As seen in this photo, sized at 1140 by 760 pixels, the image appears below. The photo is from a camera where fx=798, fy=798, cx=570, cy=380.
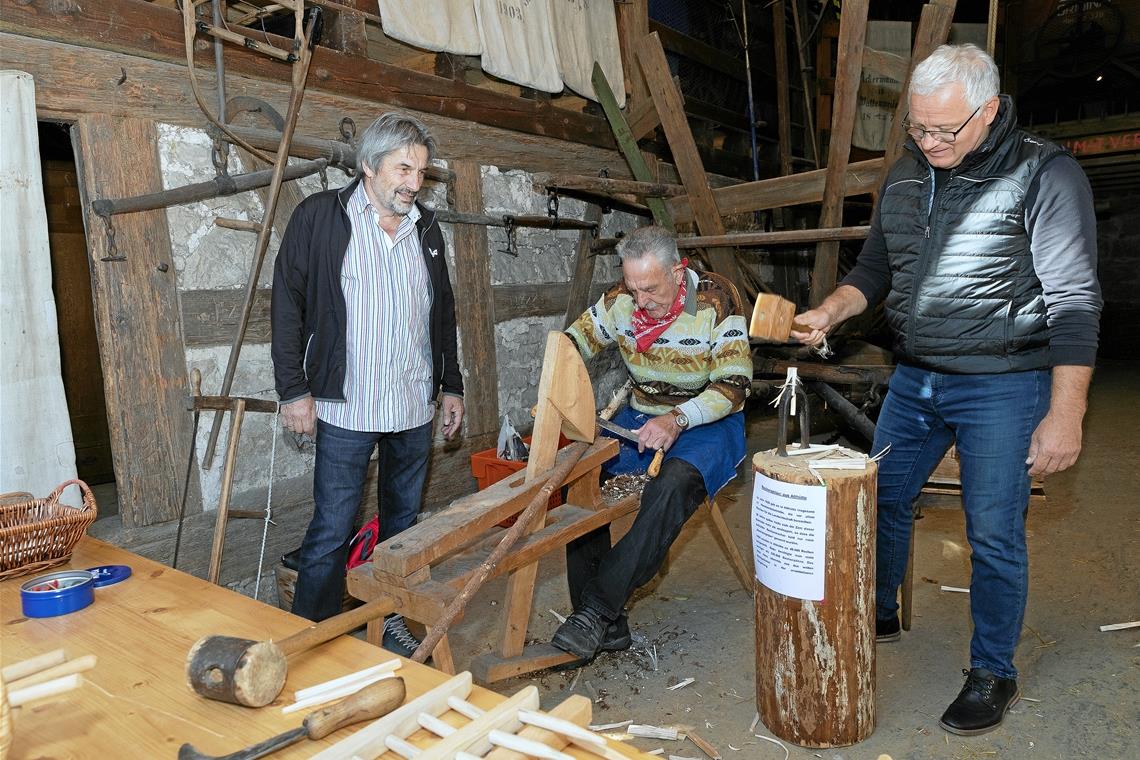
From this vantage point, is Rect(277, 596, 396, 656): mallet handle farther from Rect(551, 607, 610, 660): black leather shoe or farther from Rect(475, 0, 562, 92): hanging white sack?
Rect(475, 0, 562, 92): hanging white sack

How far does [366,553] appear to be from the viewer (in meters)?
3.61

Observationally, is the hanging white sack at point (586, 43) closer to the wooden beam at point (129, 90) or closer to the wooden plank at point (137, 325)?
the wooden beam at point (129, 90)

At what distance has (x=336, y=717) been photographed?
1165mm

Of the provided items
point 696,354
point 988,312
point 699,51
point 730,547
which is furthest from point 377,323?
point 699,51

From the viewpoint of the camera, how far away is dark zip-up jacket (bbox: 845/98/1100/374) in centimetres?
230

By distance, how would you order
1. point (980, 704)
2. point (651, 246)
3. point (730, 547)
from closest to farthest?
point (980, 704)
point (651, 246)
point (730, 547)

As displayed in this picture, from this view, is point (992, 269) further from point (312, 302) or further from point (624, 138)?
point (624, 138)

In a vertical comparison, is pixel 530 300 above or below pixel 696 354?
above

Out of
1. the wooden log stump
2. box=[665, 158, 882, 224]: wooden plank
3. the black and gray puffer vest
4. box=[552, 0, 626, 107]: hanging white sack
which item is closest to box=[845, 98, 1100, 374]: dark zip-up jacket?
the black and gray puffer vest

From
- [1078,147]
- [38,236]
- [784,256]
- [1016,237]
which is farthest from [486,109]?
[1078,147]

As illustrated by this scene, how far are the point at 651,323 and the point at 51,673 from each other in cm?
255

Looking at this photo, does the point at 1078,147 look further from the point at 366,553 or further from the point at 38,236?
the point at 38,236

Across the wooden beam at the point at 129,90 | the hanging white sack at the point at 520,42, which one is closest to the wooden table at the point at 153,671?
the wooden beam at the point at 129,90

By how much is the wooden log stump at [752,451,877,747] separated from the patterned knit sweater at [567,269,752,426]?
68cm
